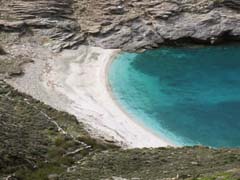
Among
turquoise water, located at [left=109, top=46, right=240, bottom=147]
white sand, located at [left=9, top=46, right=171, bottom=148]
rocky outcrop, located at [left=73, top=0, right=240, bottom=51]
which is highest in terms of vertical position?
rocky outcrop, located at [left=73, top=0, right=240, bottom=51]

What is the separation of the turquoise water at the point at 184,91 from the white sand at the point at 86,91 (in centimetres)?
135

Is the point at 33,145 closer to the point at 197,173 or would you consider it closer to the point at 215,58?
the point at 197,173

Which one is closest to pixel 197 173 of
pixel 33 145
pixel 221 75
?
pixel 33 145

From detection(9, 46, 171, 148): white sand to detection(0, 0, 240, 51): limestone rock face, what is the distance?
3.04m

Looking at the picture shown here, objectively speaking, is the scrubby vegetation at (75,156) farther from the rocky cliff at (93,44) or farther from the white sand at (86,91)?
the white sand at (86,91)

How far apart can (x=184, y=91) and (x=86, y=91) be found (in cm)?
995

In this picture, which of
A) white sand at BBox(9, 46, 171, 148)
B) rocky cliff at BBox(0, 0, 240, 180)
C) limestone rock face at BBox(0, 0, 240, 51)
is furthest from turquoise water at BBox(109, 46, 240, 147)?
rocky cliff at BBox(0, 0, 240, 180)

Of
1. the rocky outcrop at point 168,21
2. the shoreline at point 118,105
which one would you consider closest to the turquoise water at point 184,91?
the shoreline at point 118,105

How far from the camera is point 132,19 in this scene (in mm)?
71125

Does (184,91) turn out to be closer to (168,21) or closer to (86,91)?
(86,91)

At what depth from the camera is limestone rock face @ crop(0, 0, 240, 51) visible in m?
69.4

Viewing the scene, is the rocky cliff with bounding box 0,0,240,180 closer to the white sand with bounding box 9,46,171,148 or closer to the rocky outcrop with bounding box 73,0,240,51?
the rocky outcrop with bounding box 73,0,240,51

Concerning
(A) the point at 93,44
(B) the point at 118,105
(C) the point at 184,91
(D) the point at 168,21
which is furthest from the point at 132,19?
(B) the point at 118,105

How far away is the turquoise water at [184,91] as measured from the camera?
50250mm
